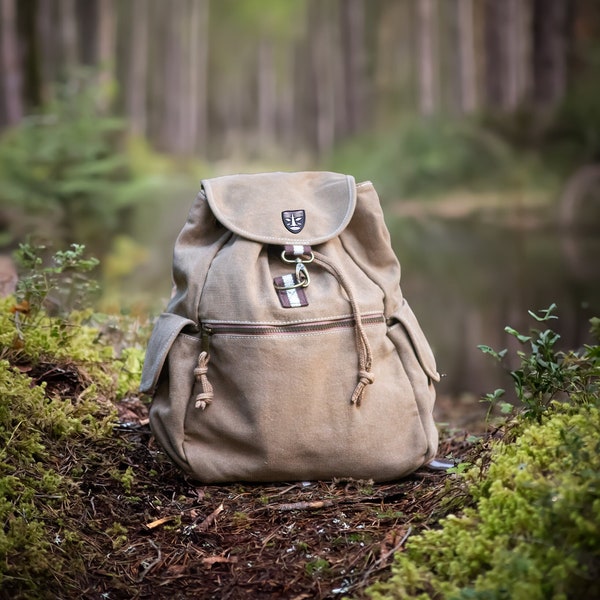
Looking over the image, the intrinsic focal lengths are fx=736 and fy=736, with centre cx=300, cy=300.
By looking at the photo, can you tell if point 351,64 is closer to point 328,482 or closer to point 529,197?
point 529,197

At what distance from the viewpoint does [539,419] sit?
213cm

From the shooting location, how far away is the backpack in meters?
2.29

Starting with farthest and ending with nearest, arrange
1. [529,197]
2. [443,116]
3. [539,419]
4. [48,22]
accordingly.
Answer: [48,22] < [443,116] < [529,197] < [539,419]

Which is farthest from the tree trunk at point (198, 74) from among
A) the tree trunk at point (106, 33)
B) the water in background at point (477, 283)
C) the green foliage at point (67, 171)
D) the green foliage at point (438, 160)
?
the water in background at point (477, 283)

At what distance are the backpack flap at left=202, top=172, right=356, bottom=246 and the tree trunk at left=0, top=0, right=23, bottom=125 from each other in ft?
30.9

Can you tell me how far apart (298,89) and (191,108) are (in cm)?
288

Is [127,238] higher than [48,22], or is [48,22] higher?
[48,22]

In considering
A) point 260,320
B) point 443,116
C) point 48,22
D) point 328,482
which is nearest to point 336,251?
point 260,320

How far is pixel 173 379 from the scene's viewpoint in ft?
7.73

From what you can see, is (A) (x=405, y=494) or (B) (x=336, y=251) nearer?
(A) (x=405, y=494)

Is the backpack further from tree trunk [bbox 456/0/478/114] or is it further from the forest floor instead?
tree trunk [bbox 456/0/478/114]

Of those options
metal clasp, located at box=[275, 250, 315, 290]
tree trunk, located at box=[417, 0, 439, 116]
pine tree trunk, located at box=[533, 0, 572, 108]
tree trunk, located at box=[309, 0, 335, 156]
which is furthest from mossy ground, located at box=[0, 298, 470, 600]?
tree trunk, located at box=[309, 0, 335, 156]

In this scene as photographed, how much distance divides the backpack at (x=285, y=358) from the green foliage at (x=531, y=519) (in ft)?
1.23

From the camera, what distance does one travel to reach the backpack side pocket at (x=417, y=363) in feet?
7.98
